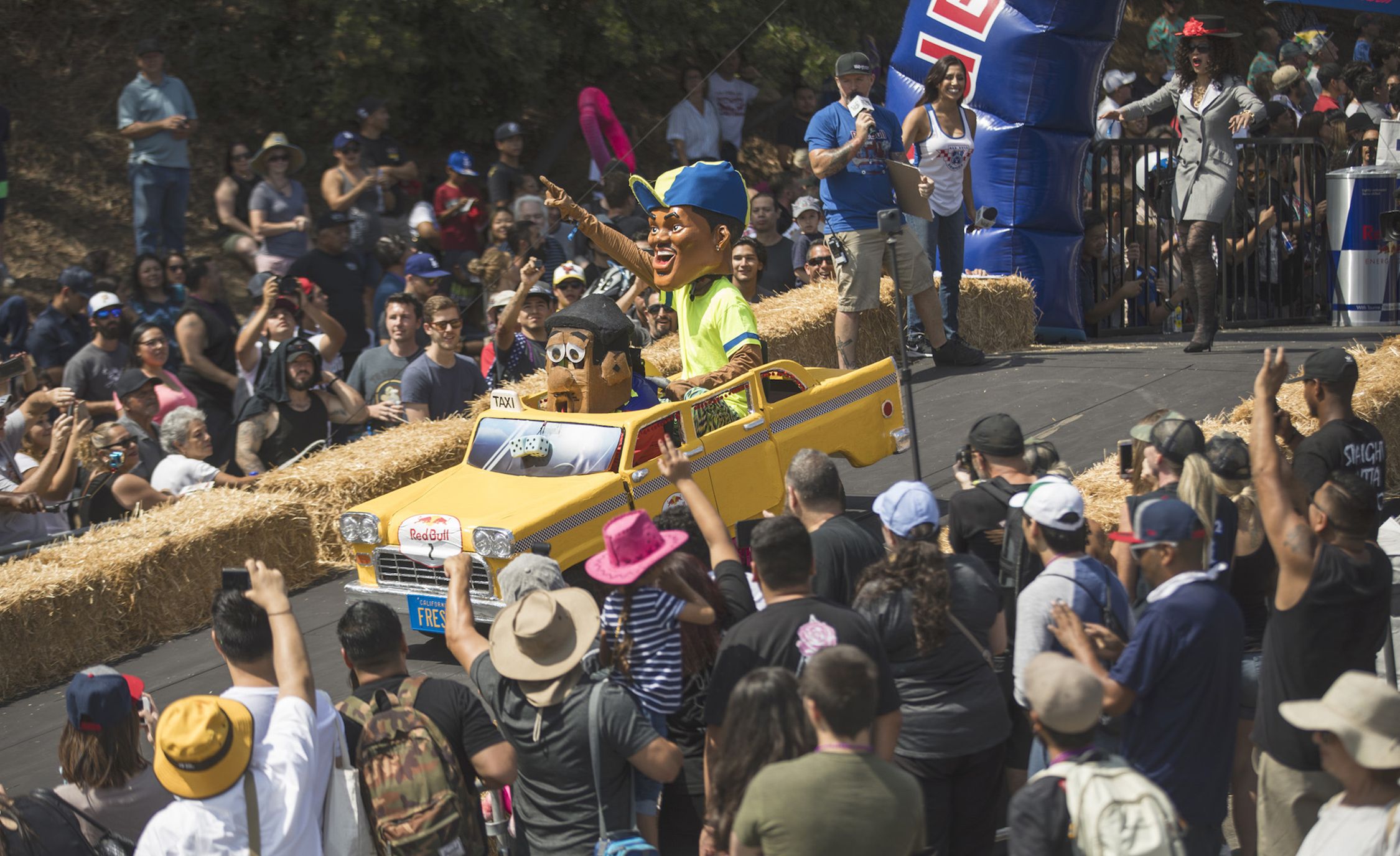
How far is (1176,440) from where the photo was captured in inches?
244

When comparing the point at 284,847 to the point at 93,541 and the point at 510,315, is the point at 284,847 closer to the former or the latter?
the point at 93,541

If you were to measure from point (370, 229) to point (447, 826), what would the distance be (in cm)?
993

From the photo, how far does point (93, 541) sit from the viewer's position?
29.6 ft

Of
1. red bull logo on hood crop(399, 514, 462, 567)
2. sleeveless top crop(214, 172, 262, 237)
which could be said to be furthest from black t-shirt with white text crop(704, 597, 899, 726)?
sleeveless top crop(214, 172, 262, 237)

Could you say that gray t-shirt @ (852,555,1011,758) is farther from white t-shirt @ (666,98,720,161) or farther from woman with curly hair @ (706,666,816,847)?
white t-shirt @ (666,98,720,161)

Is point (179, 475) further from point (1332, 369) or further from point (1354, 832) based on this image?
point (1354, 832)

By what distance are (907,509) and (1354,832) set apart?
2.05m

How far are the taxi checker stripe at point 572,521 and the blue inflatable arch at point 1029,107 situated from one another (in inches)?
279

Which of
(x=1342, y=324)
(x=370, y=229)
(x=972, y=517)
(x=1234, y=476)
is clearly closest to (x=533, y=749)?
(x=972, y=517)

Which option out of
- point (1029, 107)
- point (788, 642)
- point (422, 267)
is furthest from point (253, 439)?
point (1029, 107)

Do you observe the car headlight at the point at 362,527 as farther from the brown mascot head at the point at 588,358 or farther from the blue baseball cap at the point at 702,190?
the blue baseball cap at the point at 702,190

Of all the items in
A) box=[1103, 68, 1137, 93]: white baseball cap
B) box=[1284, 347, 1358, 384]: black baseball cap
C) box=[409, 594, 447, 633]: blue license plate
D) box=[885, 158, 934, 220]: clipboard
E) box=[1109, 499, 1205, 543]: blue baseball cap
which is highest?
box=[1103, 68, 1137, 93]: white baseball cap

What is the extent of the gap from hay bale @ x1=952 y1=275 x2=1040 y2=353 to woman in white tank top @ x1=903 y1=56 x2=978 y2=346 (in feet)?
1.81

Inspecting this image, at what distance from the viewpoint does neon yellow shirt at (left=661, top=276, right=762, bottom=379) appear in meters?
9.33
